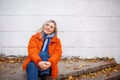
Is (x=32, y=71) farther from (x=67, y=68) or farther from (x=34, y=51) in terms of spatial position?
(x=67, y=68)

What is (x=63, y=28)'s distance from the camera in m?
6.64

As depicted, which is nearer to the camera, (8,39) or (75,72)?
(75,72)

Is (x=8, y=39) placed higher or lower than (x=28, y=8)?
lower

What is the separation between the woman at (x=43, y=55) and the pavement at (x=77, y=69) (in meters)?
0.67

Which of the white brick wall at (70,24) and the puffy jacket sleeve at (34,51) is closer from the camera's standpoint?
the puffy jacket sleeve at (34,51)

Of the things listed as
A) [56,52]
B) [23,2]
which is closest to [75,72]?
[56,52]

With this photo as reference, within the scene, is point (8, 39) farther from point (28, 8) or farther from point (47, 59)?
point (47, 59)

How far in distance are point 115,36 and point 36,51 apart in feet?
11.1

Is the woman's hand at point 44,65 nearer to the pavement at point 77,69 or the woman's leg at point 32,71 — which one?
the woman's leg at point 32,71

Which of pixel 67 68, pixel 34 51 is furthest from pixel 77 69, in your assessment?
pixel 34 51

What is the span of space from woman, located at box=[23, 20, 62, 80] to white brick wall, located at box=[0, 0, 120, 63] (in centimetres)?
230

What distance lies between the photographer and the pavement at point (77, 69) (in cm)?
492

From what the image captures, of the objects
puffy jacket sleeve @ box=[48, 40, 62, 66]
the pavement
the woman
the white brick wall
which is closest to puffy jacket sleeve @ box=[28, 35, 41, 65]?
the woman

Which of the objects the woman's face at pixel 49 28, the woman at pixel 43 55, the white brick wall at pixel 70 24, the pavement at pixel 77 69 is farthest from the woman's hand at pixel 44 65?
the white brick wall at pixel 70 24
